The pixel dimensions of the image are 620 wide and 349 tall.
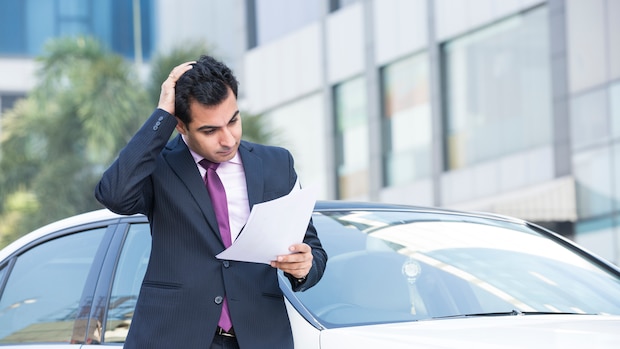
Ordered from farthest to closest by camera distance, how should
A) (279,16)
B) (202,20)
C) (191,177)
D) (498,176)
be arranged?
1. (202,20)
2. (279,16)
3. (498,176)
4. (191,177)

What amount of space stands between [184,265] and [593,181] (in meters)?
16.5

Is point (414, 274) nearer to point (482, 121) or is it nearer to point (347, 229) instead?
point (347, 229)

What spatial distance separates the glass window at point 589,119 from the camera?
18938 millimetres

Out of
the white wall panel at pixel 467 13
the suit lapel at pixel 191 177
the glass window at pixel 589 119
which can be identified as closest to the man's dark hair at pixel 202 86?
the suit lapel at pixel 191 177

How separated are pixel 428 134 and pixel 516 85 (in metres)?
2.58

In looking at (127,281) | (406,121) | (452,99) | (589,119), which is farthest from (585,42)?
(127,281)

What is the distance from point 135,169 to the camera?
338 centimetres

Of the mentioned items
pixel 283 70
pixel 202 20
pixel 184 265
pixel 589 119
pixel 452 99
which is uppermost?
pixel 202 20

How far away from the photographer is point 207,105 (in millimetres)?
3398

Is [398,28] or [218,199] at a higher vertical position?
[398,28]

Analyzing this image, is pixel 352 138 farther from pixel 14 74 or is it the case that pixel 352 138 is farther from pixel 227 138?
pixel 14 74

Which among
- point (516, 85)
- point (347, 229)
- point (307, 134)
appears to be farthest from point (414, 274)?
point (307, 134)

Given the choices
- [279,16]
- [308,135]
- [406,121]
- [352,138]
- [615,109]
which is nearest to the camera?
[615,109]

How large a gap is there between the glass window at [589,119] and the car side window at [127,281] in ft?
50.5
